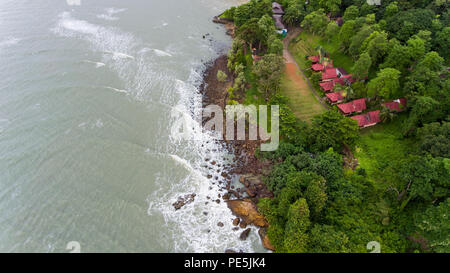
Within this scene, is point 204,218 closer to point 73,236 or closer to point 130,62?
point 73,236

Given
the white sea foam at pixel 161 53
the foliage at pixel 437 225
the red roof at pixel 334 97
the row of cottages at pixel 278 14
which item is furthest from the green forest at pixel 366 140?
the white sea foam at pixel 161 53

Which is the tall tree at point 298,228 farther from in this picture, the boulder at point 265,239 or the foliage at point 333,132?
the foliage at point 333,132

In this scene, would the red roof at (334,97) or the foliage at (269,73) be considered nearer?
the red roof at (334,97)

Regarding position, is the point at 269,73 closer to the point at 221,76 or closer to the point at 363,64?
the point at 221,76

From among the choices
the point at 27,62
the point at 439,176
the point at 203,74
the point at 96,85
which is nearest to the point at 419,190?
the point at 439,176

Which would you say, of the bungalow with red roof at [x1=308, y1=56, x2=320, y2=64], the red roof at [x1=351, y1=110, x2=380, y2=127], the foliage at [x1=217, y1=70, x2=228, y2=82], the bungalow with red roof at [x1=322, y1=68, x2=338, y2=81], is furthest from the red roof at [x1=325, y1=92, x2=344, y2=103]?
the foliage at [x1=217, y1=70, x2=228, y2=82]
